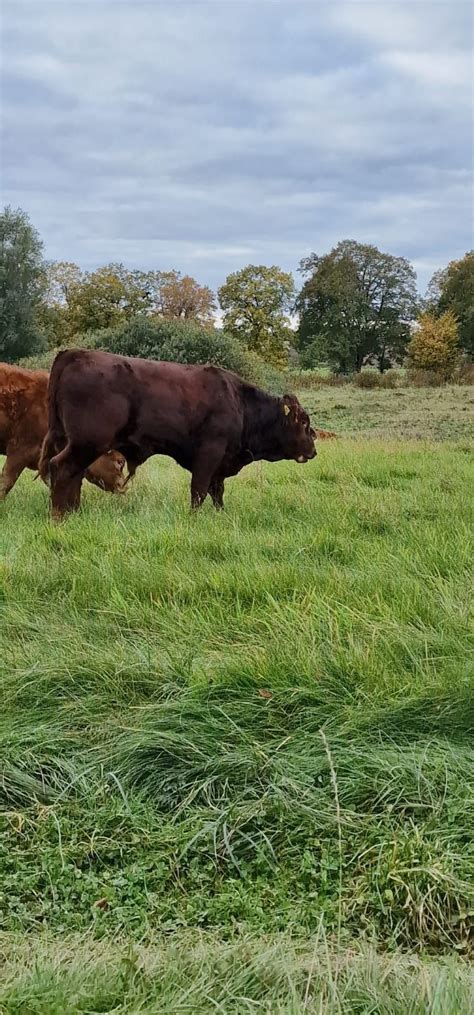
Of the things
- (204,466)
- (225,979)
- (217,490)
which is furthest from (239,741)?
(217,490)

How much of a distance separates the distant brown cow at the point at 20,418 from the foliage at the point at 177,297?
40674 millimetres

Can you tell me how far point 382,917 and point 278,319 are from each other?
Answer: 49.7 meters

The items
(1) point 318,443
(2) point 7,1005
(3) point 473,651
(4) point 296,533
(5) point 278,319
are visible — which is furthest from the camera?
(5) point 278,319

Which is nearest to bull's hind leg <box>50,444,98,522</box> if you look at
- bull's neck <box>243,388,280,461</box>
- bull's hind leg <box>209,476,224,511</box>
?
bull's hind leg <box>209,476,224,511</box>

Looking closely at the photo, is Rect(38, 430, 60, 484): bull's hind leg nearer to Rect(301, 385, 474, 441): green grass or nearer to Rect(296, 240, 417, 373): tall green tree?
Rect(301, 385, 474, 441): green grass

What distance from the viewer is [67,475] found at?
23.4 ft

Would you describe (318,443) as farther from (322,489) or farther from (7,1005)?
(7,1005)

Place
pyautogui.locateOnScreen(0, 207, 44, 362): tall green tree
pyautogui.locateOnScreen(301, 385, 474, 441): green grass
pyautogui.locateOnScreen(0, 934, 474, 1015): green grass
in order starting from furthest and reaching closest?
pyautogui.locateOnScreen(0, 207, 44, 362): tall green tree, pyautogui.locateOnScreen(301, 385, 474, 441): green grass, pyautogui.locateOnScreen(0, 934, 474, 1015): green grass

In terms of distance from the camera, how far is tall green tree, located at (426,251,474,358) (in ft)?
156

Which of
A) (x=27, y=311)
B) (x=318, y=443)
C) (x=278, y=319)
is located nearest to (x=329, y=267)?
(x=278, y=319)

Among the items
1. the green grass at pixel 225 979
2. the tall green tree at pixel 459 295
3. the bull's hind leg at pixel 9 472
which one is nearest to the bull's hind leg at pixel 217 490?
the bull's hind leg at pixel 9 472

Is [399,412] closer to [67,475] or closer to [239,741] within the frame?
[67,475]

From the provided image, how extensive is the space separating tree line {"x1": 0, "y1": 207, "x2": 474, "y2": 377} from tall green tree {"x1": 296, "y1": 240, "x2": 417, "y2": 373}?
Result: 3.3 inches

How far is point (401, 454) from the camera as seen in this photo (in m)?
11.9
